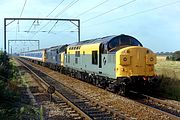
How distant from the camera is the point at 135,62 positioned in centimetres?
1753

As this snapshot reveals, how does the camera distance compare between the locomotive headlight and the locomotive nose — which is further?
the locomotive nose

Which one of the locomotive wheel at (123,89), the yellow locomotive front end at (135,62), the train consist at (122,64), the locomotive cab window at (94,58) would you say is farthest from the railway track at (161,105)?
the locomotive cab window at (94,58)

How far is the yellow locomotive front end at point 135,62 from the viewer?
17.2 m

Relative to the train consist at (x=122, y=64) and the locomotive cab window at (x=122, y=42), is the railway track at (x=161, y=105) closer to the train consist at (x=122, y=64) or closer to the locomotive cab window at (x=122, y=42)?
the train consist at (x=122, y=64)

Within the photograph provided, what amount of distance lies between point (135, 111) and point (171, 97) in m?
5.18

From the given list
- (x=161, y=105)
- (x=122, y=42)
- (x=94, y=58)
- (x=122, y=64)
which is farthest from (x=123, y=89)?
(x=94, y=58)

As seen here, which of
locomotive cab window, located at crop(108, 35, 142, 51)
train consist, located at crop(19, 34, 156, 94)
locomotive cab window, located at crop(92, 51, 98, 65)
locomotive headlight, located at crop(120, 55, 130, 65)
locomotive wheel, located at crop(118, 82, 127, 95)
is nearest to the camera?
locomotive headlight, located at crop(120, 55, 130, 65)

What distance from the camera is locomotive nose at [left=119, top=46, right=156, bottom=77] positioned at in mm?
17219

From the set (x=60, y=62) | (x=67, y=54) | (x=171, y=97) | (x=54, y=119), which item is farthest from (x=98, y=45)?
(x=60, y=62)

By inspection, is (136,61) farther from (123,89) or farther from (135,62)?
(123,89)

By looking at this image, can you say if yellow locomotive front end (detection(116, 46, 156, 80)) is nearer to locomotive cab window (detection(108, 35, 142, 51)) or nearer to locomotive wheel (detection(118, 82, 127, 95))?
locomotive wheel (detection(118, 82, 127, 95))

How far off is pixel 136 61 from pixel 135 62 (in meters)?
0.07

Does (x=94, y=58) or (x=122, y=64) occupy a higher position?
(x=94, y=58)

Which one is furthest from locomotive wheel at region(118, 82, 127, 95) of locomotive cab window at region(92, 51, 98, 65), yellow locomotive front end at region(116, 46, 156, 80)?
locomotive cab window at region(92, 51, 98, 65)
